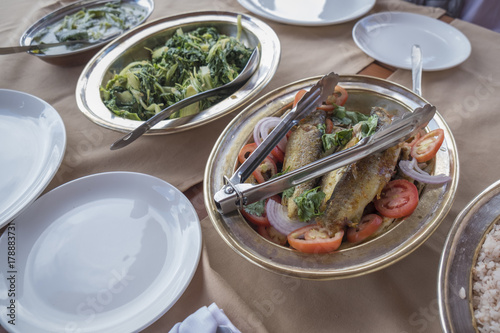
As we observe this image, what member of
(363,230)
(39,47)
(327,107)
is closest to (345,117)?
(327,107)

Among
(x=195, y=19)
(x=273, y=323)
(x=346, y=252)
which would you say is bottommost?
(x=273, y=323)

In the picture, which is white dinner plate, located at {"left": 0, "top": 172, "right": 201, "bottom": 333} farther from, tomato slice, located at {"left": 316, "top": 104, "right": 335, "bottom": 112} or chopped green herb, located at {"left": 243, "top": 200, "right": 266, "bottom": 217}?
tomato slice, located at {"left": 316, "top": 104, "right": 335, "bottom": 112}

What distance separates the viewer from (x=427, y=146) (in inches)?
34.1

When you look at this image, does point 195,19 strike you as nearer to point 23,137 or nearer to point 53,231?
point 23,137

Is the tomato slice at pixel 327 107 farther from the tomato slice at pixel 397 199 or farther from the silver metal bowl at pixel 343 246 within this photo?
the tomato slice at pixel 397 199

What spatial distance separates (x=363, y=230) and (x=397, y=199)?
12cm

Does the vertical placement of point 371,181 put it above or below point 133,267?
above

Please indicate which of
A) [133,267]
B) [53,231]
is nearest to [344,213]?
[133,267]

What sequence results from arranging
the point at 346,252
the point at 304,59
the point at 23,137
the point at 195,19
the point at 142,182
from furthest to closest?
1. the point at 195,19
2. the point at 304,59
3. the point at 23,137
4. the point at 142,182
5. the point at 346,252

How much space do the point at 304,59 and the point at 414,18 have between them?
0.53 m

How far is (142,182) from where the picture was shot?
3.15 feet

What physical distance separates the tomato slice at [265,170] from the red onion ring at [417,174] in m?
0.33

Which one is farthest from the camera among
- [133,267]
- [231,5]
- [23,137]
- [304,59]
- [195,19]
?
[231,5]

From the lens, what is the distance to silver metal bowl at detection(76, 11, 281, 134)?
1110 mm
